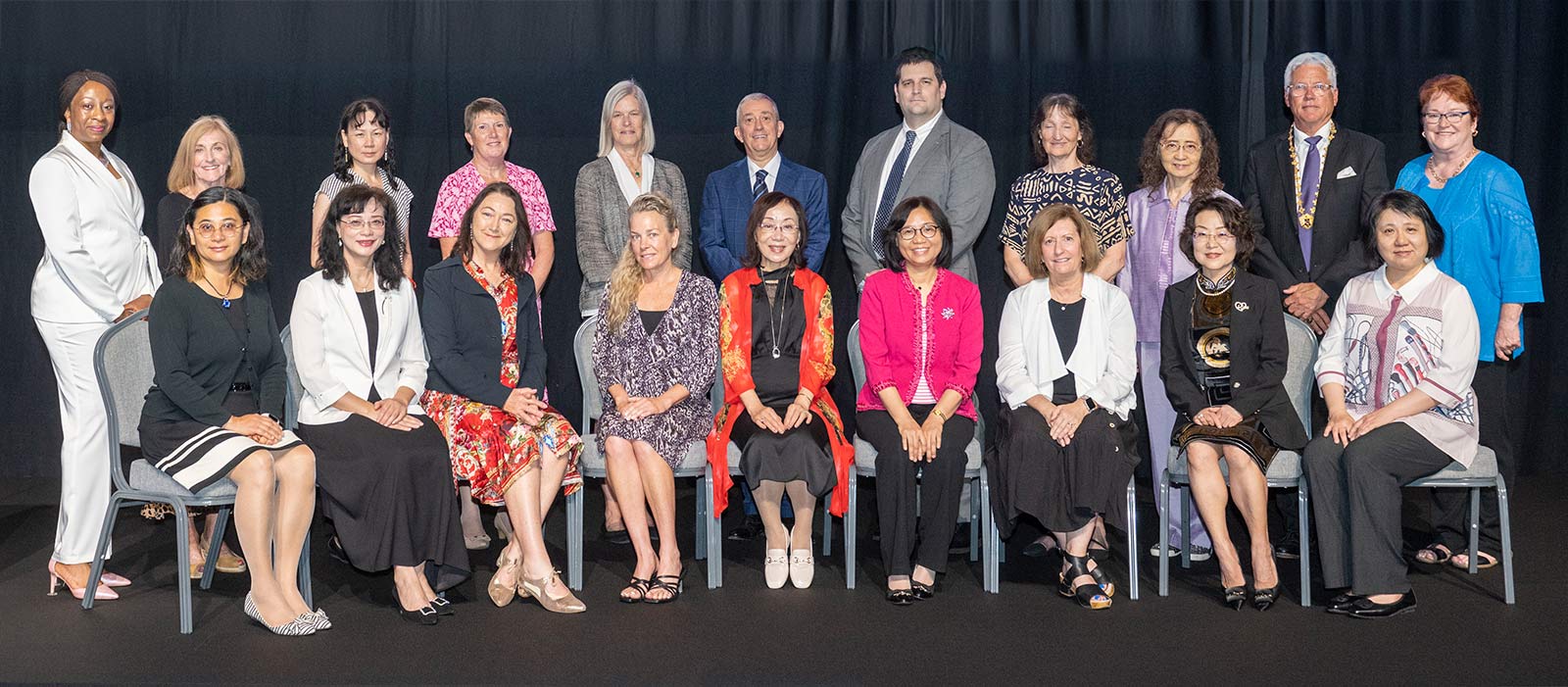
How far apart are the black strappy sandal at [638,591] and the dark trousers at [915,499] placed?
2.39ft

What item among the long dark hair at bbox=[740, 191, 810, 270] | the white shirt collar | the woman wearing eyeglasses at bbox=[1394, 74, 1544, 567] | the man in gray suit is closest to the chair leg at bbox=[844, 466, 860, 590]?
the long dark hair at bbox=[740, 191, 810, 270]

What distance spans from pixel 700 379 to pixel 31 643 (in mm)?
1977

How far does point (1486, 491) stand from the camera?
4.46 m

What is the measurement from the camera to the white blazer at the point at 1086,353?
159 inches

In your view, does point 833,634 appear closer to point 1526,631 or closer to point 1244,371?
point 1244,371

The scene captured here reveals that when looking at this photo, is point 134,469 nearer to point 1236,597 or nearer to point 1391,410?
point 1236,597

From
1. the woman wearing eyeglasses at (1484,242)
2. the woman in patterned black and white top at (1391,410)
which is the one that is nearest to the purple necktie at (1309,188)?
the woman wearing eyeglasses at (1484,242)

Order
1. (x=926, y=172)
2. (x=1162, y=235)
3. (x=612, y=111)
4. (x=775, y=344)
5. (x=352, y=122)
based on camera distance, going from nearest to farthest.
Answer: (x=775, y=344) < (x=1162, y=235) < (x=352, y=122) < (x=926, y=172) < (x=612, y=111)

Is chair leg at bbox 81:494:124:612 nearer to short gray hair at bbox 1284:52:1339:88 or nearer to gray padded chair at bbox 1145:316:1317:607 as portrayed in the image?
gray padded chair at bbox 1145:316:1317:607

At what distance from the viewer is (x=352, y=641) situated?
3473 millimetres

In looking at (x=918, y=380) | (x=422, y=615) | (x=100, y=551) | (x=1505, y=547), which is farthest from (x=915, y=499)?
(x=100, y=551)

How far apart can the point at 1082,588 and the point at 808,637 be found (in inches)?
34.6

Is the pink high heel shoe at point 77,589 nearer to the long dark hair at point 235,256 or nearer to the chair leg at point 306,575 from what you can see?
the chair leg at point 306,575

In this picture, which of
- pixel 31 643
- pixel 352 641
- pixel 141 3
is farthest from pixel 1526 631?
pixel 141 3
